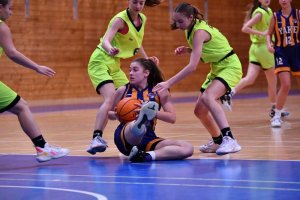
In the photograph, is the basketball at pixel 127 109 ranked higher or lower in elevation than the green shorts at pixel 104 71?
lower

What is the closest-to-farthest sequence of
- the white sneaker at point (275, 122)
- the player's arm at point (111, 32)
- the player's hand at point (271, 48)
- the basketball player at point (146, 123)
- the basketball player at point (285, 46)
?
the basketball player at point (146, 123)
the player's arm at point (111, 32)
the white sneaker at point (275, 122)
the basketball player at point (285, 46)
the player's hand at point (271, 48)

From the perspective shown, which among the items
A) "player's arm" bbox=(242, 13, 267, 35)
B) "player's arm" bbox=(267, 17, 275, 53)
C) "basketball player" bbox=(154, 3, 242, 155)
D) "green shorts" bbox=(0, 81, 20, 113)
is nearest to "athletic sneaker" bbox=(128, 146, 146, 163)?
"basketball player" bbox=(154, 3, 242, 155)

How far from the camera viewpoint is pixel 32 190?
5414mm

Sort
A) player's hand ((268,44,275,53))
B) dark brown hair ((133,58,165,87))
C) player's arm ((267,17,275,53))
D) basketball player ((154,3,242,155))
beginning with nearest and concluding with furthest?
dark brown hair ((133,58,165,87)) < basketball player ((154,3,242,155)) < player's arm ((267,17,275,53)) < player's hand ((268,44,275,53))

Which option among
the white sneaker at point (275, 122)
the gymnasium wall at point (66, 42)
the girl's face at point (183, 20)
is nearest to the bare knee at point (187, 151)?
the girl's face at point (183, 20)

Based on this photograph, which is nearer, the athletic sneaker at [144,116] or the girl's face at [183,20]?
the athletic sneaker at [144,116]

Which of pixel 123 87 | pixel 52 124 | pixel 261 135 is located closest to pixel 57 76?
pixel 52 124

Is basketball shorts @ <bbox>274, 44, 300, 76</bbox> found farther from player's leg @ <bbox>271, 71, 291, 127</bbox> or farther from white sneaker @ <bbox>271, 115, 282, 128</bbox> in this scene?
white sneaker @ <bbox>271, 115, 282, 128</bbox>

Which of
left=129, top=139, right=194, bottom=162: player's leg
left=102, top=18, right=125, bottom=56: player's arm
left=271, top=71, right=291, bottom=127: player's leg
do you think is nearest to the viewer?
left=129, top=139, right=194, bottom=162: player's leg

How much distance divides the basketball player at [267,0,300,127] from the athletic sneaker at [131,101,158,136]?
382cm

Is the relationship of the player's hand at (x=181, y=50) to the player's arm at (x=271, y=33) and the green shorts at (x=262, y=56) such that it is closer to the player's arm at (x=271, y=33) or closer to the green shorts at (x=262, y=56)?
the player's arm at (x=271, y=33)

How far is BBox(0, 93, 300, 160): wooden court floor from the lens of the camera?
24.8 ft

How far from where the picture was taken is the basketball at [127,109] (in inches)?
269

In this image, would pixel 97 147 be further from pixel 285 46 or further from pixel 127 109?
pixel 285 46
